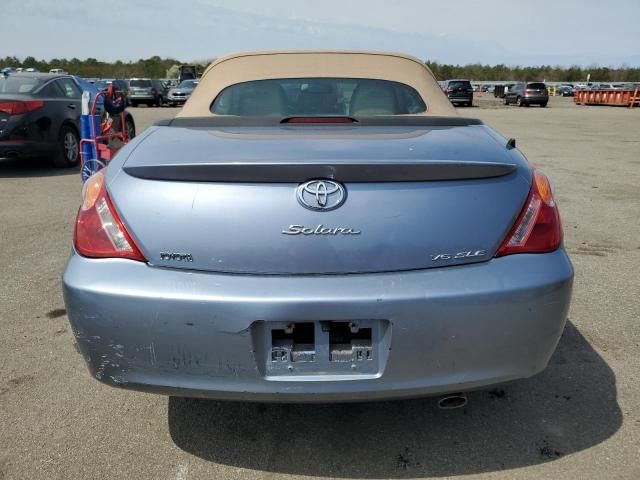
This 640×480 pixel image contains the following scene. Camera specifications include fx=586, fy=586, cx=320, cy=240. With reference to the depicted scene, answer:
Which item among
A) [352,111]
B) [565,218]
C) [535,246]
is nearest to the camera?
[535,246]

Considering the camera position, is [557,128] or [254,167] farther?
[557,128]

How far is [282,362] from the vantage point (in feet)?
6.63

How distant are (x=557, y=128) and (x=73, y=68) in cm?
7659

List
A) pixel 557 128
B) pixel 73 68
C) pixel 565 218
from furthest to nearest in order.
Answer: pixel 73 68, pixel 557 128, pixel 565 218

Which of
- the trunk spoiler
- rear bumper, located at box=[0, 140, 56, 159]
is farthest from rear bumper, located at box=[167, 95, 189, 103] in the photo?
the trunk spoiler

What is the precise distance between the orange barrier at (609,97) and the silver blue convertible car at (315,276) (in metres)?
41.7

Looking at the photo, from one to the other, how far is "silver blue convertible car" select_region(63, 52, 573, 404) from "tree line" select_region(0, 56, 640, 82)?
74.2 metres

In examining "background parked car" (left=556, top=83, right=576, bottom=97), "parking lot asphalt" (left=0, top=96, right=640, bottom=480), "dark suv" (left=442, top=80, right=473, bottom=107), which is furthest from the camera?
"background parked car" (left=556, top=83, right=576, bottom=97)

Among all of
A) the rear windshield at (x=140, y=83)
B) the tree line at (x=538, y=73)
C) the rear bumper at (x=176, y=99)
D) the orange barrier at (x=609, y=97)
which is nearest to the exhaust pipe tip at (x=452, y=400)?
the rear bumper at (x=176, y=99)

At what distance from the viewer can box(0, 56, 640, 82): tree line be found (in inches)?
3137

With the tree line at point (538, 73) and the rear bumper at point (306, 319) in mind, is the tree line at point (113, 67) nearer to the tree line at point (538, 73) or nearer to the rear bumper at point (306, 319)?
the tree line at point (538, 73)

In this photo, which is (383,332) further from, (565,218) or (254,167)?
(565,218)

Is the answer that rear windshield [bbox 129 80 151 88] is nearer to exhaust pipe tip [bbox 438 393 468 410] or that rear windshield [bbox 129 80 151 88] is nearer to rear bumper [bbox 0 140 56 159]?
rear bumper [bbox 0 140 56 159]

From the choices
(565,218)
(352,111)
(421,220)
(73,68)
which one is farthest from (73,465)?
(73,68)
